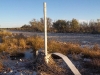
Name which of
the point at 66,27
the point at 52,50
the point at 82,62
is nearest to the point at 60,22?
the point at 66,27

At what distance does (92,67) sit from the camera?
411 inches

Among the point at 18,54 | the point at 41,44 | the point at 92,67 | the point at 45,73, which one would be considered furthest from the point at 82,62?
the point at 41,44

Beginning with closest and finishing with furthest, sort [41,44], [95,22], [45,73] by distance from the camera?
[45,73] < [41,44] < [95,22]

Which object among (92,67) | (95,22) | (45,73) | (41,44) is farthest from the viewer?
(95,22)

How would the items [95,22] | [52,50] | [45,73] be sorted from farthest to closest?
[95,22] → [52,50] → [45,73]

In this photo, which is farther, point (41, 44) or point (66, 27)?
point (66, 27)

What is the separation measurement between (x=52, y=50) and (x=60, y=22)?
121 ft

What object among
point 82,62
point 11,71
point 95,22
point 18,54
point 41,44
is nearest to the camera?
point 11,71

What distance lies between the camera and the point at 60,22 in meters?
51.2

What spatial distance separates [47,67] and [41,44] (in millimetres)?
8781

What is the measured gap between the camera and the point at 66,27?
49.8m

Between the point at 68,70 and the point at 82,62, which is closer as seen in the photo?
the point at 68,70

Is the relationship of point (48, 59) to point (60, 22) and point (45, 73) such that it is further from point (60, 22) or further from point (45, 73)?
point (60, 22)

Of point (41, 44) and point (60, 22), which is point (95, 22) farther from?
point (41, 44)
